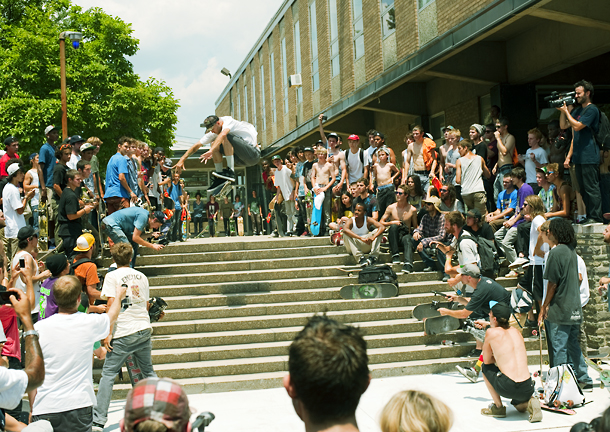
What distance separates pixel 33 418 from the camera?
423cm

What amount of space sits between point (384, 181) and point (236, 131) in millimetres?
4168

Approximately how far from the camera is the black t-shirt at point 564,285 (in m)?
6.74

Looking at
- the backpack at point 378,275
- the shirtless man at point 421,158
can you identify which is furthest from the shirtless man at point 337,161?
the backpack at point 378,275

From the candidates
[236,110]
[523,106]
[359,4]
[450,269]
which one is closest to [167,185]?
[450,269]

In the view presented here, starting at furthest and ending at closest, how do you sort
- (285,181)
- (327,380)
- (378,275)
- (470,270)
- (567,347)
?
(285,181) → (378,275) → (470,270) → (567,347) → (327,380)

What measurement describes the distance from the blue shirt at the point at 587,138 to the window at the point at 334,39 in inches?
675

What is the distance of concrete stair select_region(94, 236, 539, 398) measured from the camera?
27.1 feet

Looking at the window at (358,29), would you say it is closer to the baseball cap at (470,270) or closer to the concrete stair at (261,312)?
the concrete stair at (261,312)

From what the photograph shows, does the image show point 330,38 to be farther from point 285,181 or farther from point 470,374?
point 470,374

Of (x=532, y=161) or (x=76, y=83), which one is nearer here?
(x=532, y=161)

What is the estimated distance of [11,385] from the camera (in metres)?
2.99

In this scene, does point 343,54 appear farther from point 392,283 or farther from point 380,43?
point 392,283

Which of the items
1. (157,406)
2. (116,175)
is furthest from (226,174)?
(157,406)

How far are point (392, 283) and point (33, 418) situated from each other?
664 cm
